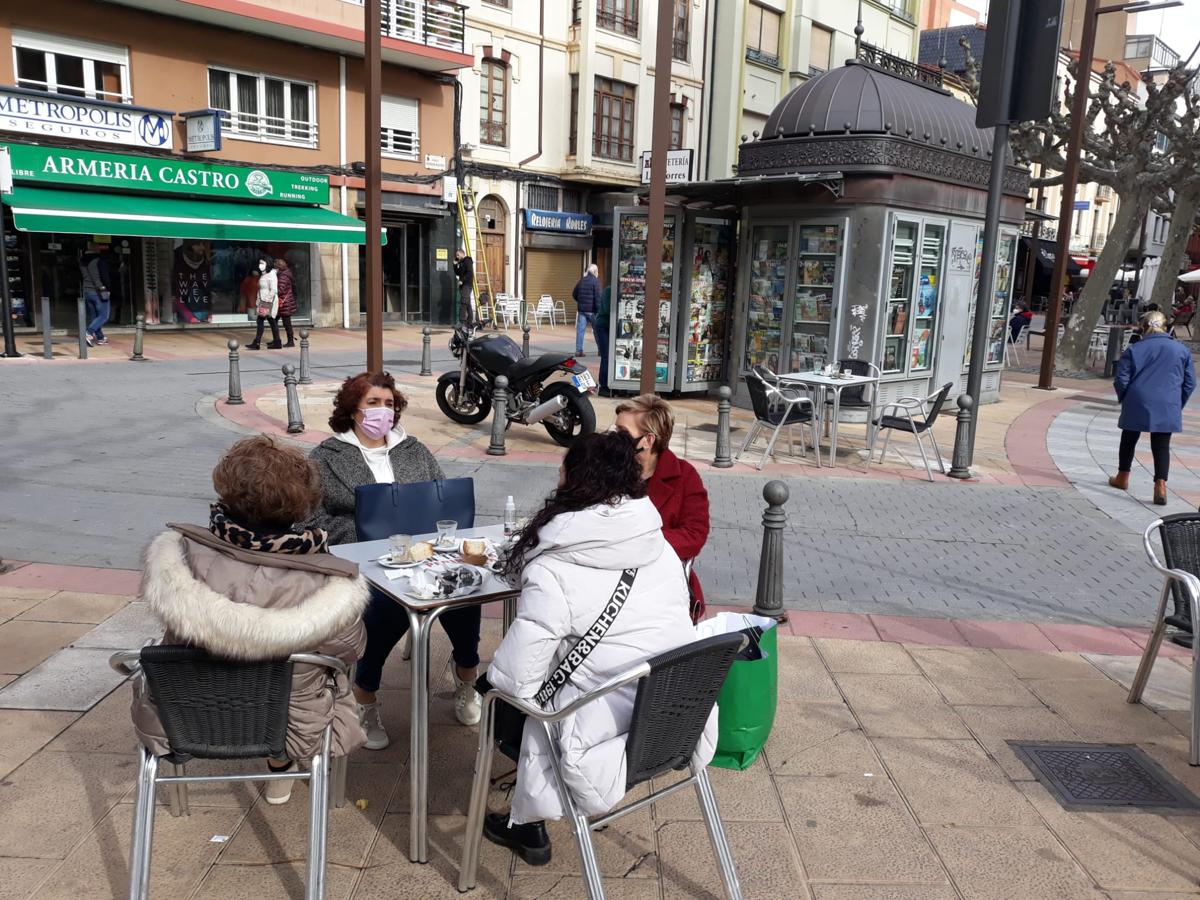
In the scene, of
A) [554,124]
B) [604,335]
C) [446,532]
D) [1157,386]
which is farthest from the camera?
[554,124]

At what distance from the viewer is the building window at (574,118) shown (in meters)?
Answer: 28.7

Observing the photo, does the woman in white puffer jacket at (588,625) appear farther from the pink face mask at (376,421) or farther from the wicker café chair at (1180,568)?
the wicker café chair at (1180,568)

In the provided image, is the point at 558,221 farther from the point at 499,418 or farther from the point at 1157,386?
the point at 1157,386

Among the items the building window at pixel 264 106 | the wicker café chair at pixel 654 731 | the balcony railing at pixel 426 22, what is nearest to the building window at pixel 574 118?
the balcony railing at pixel 426 22

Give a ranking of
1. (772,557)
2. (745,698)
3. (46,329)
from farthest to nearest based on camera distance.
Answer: (46,329)
(772,557)
(745,698)

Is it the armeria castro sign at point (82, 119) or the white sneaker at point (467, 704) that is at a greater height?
the armeria castro sign at point (82, 119)

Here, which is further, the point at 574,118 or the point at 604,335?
the point at 574,118

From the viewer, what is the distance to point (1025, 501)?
29.9ft

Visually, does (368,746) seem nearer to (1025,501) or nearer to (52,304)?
(1025,501)

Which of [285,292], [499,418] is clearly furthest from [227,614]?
[285,292]

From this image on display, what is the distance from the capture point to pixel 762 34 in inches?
1298

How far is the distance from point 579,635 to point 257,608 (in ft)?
2.99

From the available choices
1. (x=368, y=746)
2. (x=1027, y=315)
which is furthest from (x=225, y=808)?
(x=1027, y=315)

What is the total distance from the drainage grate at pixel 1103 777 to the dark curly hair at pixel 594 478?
223 cm
